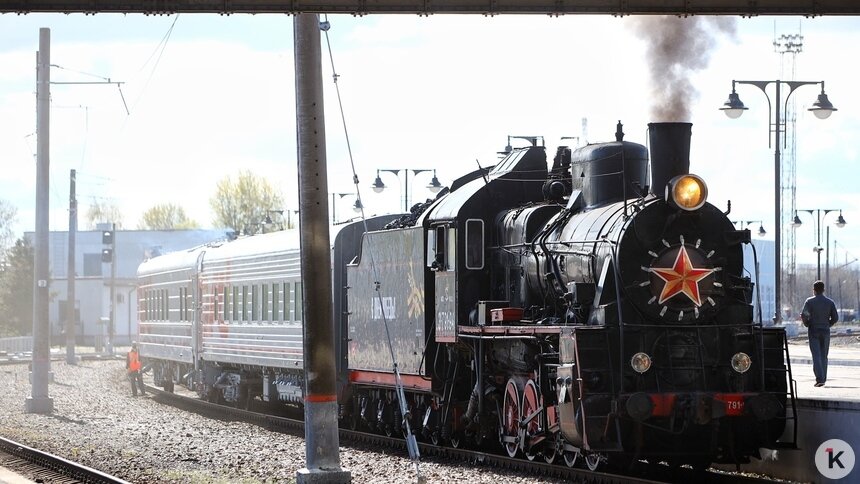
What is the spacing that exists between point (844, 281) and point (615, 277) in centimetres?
13823

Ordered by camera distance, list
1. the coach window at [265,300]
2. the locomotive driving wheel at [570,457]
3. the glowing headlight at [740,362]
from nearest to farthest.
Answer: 1. the glowing headlight at [740,362]
2. the locomotive driving wheel at [570,457]
3. the coach window at [265,300]

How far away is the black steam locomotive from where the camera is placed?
14562mm

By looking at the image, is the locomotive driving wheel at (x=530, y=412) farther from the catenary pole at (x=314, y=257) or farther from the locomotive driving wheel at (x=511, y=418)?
the catenary pole at (x=314, y=257)

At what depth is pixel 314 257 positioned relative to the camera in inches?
601

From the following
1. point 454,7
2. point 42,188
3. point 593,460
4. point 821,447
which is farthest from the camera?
point 42,188

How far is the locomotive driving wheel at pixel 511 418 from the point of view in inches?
659

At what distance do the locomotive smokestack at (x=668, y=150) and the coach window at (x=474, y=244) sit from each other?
143 inches

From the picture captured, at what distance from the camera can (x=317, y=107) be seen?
15.3 meters

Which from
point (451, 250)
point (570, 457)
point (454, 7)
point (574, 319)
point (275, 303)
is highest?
point (454, 7)

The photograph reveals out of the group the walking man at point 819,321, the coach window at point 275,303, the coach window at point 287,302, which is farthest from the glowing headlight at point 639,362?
the coach window at point 275,303

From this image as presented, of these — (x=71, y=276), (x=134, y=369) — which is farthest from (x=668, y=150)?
(x=71, y=276)

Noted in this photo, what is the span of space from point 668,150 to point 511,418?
4.35 m

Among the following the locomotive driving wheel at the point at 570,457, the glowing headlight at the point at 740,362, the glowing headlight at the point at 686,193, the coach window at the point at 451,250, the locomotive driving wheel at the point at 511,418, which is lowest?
the locomotive driving wheel at the point at 570,457

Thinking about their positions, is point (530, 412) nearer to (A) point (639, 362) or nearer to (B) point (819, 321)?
(A) point (639, 362)
